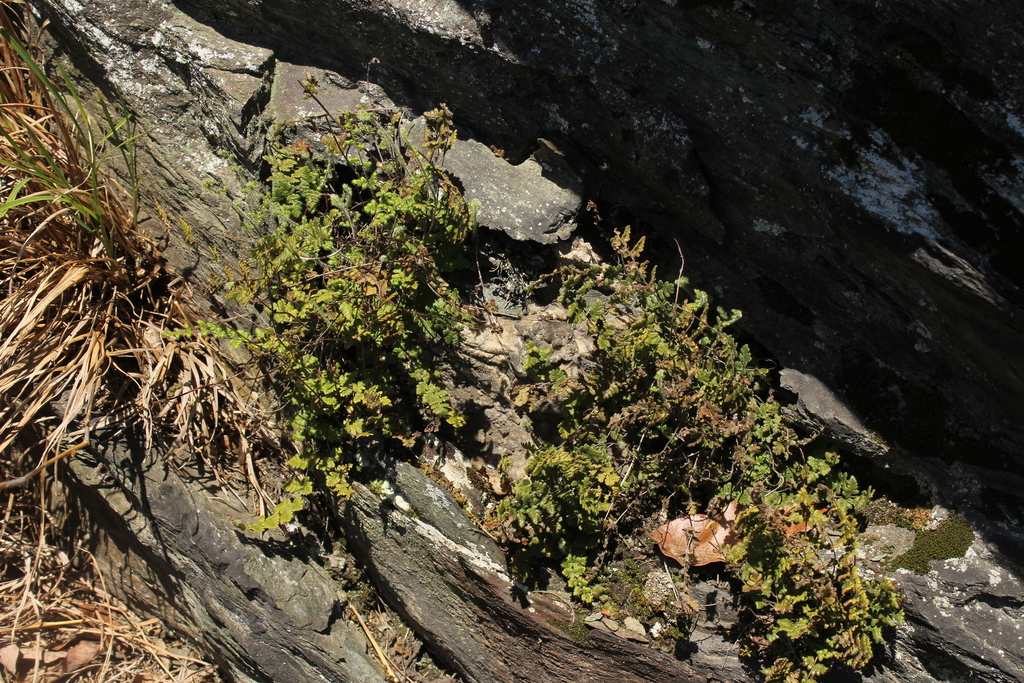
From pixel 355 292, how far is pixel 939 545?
10.2 feet

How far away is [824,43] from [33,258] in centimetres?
408

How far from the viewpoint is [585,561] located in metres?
3.22

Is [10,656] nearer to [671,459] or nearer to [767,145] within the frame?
[671,459]

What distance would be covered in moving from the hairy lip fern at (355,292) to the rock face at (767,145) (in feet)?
0.97

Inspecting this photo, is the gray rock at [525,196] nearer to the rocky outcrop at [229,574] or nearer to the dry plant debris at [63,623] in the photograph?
the rocky outcrop at [229,574]

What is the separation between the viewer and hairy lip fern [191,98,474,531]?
10.8 ft

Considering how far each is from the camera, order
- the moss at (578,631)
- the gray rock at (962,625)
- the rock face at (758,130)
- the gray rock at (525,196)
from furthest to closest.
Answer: the gray rock at (525,196) → the moss at (578,631) → the gray rock at (962,625) → the rock face at (758,130)

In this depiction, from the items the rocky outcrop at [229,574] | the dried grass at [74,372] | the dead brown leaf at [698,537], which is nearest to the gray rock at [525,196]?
the dead brown leaf at [698,537]

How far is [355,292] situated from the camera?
3283 millimetres

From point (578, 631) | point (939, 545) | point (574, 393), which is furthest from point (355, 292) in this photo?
point (939, 545)

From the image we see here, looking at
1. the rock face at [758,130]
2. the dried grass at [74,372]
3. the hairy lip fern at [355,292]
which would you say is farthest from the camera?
the dried grass at [74,372]

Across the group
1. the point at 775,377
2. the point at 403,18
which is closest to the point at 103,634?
the point at 403,18

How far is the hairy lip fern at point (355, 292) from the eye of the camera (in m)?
3.30

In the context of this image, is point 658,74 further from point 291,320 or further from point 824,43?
point 291,320
